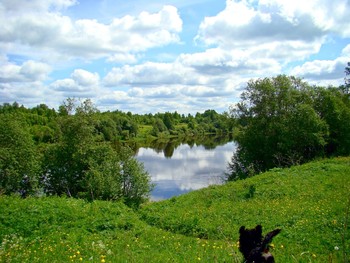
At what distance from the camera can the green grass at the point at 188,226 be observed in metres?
9.20

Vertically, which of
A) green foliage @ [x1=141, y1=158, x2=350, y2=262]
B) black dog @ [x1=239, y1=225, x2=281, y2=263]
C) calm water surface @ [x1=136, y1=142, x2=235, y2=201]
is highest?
black dog @ [x1=239, y1=225, x2=281, y2=263]

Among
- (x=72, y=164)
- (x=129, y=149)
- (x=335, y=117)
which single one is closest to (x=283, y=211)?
(x=129, y=149)

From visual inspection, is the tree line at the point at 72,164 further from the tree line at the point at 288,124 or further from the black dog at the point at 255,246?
the black dog at the point at 255,246

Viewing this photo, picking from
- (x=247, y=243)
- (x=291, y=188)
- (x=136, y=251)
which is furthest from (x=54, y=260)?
(x=291, y=188)

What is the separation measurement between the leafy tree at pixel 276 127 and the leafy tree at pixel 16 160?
20.8m

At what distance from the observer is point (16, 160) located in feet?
92.4

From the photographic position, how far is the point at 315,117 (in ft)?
111

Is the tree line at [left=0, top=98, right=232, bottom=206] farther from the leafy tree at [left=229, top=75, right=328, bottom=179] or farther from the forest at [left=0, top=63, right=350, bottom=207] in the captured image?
the leafy tree at [left=229, top=75, right=328, bottom=179]

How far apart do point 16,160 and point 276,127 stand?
26258 millimetres

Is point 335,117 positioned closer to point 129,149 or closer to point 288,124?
point 288,124

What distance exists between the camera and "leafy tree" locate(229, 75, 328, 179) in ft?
112

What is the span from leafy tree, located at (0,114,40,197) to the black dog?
87.4ft

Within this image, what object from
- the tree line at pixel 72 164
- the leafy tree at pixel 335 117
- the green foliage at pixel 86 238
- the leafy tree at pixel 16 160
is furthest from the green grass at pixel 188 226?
the leafy tree at pixel 335 117

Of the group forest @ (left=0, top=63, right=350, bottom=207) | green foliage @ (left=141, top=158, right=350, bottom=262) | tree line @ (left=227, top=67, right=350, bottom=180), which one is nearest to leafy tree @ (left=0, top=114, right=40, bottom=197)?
forest @ (left=0, top=63, right=350, bottom=207)
